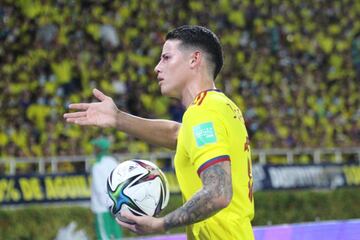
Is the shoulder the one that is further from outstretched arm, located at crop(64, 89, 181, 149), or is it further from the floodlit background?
the floodlit background

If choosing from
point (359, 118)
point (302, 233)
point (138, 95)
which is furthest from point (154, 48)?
point (302, 233)

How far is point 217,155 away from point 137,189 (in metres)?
0.67

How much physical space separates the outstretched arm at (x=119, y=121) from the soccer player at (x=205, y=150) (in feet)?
1.68

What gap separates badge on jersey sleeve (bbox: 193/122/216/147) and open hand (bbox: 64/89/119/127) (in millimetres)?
843

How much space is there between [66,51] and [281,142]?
5513mm

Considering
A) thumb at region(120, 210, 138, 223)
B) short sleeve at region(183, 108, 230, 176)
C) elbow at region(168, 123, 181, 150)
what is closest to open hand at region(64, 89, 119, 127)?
elbow at region(168, 123, 181, 150)

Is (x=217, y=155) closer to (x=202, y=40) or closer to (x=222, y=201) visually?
(x=222, y=201)

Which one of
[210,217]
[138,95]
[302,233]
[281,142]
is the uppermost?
[210,217]

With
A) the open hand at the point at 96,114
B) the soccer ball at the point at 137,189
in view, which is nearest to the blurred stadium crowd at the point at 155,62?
the open hand at the point at 96,114

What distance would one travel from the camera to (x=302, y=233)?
8.73 metres

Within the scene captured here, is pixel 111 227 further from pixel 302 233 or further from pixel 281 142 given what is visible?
pixel 281 142

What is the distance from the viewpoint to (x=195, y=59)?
14.9ft

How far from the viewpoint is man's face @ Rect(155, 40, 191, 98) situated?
4566 millimetres

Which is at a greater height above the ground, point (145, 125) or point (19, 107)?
point (145, 125)
